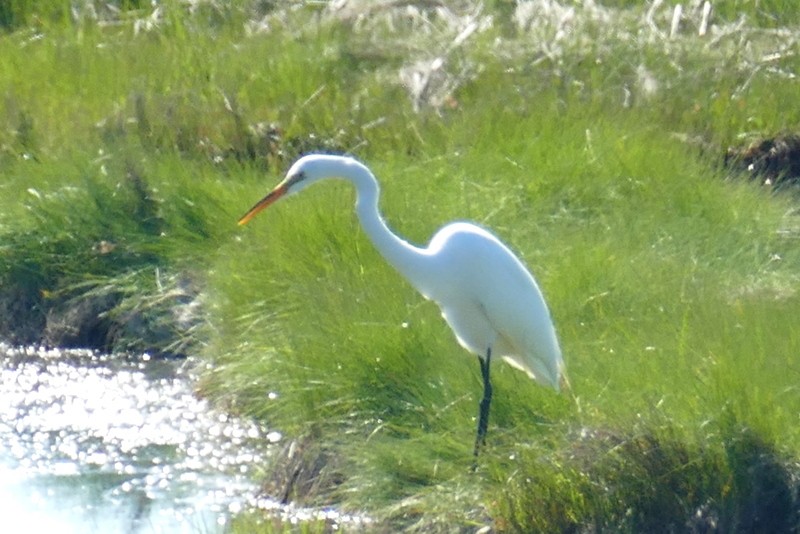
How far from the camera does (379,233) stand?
4.87 meters

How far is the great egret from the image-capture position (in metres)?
4.91

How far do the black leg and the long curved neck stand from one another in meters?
0.32

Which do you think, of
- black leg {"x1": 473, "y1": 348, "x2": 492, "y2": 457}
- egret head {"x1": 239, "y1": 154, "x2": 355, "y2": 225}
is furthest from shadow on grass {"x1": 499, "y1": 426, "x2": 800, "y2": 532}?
egret head {"x1": 239, "y1": 154, "x2": 355, "y2": 225}

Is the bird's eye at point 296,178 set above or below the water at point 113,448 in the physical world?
above

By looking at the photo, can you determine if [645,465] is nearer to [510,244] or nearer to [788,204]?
[510,244]

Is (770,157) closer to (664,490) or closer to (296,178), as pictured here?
(296,178)

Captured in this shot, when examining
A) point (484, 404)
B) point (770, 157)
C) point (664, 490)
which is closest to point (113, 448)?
point (484, 404)

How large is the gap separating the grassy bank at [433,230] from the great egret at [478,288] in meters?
0.14

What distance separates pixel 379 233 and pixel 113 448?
166cm

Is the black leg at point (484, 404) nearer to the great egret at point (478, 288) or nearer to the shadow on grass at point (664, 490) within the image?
the great egret at point (478, 288)

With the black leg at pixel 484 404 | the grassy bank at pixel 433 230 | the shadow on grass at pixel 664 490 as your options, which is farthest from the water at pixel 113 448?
the shadow on grass at pixel 664 490

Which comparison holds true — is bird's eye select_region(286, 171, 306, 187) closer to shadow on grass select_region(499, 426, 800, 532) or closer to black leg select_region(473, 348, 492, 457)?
black leg select_region(473, 348, 492, 457)

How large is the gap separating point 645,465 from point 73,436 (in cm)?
268

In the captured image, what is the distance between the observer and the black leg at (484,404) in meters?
4.55
